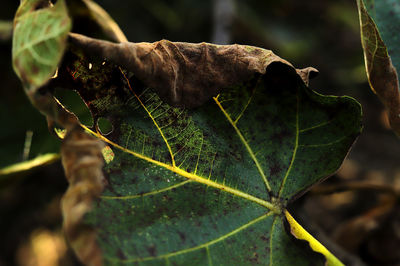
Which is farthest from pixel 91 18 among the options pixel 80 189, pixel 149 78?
pixel 80 189

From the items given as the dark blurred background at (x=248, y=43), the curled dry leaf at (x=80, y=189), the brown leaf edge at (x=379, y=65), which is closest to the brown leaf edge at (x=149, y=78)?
the curled dry leaf at (x=80, y=189)

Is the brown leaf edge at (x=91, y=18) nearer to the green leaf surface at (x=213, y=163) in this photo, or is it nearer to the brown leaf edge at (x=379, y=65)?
the green leaf surface at (x=213, y=163)

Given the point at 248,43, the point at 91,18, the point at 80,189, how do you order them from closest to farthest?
1. the point at 80,189
2. the point at 91,18
3. the point at 248,43

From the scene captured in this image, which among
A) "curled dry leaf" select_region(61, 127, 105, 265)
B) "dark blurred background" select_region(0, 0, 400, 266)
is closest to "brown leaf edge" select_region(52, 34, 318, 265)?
"curled dry leaf" select_region(61, 127, 105, 265)

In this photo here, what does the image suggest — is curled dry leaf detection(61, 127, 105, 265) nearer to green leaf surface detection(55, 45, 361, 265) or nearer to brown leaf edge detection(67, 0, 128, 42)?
green leaf surface detection(55, 45, 361, 265)

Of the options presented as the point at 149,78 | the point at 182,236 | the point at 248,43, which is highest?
the point at 149,78

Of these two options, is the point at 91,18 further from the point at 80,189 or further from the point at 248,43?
the point at 248,43

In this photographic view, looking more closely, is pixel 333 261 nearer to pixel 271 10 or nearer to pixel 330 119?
pixel 330 119
